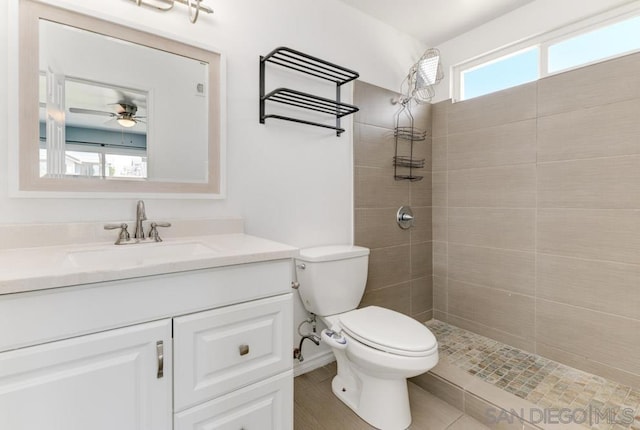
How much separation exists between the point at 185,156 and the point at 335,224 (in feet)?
3.08

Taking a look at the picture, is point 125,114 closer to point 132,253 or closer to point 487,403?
point 132,253

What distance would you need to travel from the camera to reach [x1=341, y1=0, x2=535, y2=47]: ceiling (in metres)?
1.91

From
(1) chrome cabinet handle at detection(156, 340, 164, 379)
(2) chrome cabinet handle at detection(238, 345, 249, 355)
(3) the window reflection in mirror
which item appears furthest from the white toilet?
(3) the window reflection in mirror

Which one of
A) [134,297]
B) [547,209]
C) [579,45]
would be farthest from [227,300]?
[579,45]

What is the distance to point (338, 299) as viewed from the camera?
164cm

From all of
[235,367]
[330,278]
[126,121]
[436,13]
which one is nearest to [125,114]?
[126,121]

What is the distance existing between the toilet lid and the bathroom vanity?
43 centimetres


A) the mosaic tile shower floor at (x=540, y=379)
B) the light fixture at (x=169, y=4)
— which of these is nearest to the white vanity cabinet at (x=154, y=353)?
the light fixture at (x=169, y=4)

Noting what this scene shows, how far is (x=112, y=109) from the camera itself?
47.4 inches

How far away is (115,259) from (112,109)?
0.60 m

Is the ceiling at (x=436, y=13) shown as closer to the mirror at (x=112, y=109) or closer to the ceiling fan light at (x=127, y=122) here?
the mirror at (x=112, y=109)

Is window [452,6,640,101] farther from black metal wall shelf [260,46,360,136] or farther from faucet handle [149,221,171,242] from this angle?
faucet handle [149,221,171,242]

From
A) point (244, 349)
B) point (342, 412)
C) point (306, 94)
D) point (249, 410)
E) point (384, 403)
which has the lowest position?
point (342, 412)

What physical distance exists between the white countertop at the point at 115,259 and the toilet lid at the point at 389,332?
0.59m
